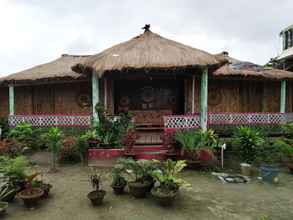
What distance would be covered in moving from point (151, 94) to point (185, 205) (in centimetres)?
761

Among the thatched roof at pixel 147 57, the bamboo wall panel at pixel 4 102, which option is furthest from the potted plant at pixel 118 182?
the bamboo wall panel at pixel 4 102

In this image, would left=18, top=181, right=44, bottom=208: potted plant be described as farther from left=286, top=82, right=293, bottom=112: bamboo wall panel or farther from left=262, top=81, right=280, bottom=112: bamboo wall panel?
left=286, top=82, right=293, bottom=112: bamboo wall panel

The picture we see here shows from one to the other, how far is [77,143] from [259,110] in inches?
365

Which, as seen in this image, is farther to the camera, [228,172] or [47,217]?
[228,172]

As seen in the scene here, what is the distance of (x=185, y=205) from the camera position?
469 cm

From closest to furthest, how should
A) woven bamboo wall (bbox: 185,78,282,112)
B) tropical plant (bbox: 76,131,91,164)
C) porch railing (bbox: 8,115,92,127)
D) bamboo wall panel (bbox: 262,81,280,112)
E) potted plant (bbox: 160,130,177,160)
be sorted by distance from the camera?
1. potted plant (bbox: 160,130,177,160)
2. tropical plant (bbox: 76,131,91,164)
3. porch railing (bbox: 8,115,92,127)
4. woven bamboo wall (bbox: 185,78,282,112)
5. bamboo wall panel (bbox: 262,81,280,112)

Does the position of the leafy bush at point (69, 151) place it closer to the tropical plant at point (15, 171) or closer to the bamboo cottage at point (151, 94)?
the bamboo cottage at point (151, 94)

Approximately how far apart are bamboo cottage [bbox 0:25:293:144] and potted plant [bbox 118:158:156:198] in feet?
17.0

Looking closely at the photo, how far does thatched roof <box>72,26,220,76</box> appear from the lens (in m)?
7.89

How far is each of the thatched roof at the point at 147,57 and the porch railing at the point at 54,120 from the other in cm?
211

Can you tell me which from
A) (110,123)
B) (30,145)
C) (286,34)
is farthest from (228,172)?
(286,34)

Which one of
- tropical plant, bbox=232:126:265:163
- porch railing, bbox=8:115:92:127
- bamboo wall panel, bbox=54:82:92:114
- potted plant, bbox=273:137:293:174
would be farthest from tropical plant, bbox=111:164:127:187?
bamboo wall panel, bbox=54:82:92:114

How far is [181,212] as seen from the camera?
4.39 metres

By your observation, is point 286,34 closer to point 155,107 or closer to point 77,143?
point 155,107
